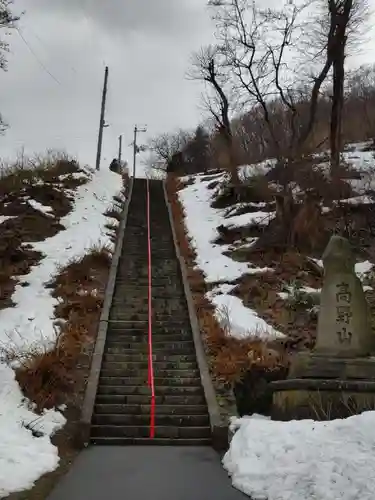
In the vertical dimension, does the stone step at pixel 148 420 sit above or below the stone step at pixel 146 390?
below

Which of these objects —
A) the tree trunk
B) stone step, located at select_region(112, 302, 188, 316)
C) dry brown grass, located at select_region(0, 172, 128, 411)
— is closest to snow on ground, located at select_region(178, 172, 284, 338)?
stone step, located at select_region(112, 302, 188, 316)

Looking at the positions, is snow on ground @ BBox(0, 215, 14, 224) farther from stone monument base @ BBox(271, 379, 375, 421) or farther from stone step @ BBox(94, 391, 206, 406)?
stone monument base @ BBox(271, 379, 375, 421)

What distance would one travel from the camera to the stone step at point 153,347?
43.9 feet

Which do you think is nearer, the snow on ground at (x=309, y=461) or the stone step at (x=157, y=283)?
the snow on ground at (x=309, y=461)

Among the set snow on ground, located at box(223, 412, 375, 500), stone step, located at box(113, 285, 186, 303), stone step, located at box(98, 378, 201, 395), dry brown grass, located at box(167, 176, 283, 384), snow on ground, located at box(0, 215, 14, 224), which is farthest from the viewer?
snow on ground, located at box(0, 215, 14, 224)

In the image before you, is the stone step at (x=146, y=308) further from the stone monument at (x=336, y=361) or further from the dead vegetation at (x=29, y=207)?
the stone monument at (x=336, y=361)

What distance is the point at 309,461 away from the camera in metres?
6.36

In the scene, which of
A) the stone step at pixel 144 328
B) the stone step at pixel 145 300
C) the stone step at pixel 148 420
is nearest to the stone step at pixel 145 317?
the stone step at pixel 144 328

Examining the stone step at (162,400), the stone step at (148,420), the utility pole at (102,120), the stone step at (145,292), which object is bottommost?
the stone step at (148,420)

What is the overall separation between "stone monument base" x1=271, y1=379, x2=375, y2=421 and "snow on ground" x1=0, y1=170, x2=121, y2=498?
3586 millimetres

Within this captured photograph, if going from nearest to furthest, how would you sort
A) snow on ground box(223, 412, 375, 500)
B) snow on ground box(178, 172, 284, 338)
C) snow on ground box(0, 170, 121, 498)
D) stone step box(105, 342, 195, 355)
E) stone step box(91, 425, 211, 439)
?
1. snow on ground box(223, 412, 375, 500)
2. snow on ground box(0, 170, 121, 498)
3. stone step box(91, 425, 211, 439)
4. stone step box(105, 342, 195, 355)
5. snow on ground box(178, 172, 284, 338)

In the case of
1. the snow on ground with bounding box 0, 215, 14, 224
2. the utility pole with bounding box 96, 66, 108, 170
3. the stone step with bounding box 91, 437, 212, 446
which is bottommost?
the stone step with bounding box 91, 437, 212, 446

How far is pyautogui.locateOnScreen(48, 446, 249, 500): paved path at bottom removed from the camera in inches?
266

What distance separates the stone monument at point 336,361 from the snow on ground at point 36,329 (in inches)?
145
